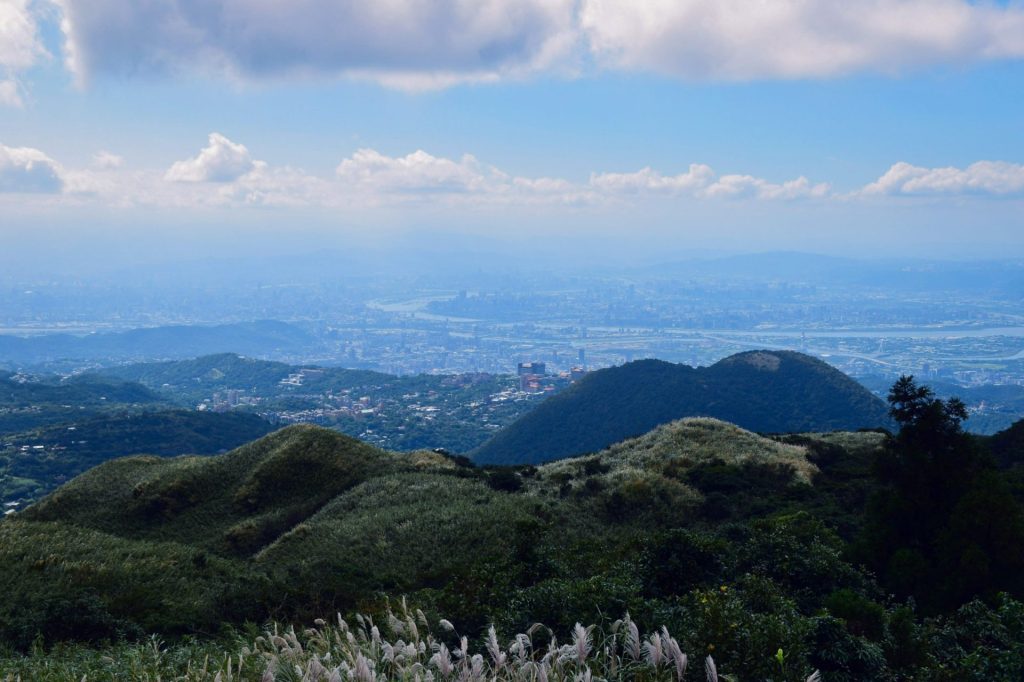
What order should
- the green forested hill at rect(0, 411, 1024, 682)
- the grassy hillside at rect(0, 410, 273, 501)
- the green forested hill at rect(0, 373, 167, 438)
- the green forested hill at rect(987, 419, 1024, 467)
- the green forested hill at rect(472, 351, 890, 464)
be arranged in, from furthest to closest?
1. the green forested hill at rect(0, 373, 167, 438)
2. the green forested hill at rect(472, 351, 890, 464)
3. the grassy hillside at rect(0, 410, 273, 501)
4. the green forested hill at rect(987, 419, 1024, 467)
5. the green forested hill at rect(0, 411, 1024, 682)

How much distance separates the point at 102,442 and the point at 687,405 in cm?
7103

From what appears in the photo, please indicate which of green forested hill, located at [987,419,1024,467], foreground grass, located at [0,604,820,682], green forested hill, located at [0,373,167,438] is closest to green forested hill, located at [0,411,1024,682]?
foreground grass, located at [0,604,820,682]

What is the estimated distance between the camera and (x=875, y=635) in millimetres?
10422

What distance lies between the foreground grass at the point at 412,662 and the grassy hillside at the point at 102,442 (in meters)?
71.5

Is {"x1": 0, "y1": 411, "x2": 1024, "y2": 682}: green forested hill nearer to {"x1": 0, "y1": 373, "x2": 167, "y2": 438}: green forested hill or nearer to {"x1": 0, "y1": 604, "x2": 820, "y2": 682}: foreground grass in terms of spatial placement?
{"x1": 0, "y1": 604, "x2": 820, "y2": 682}: foreground grass

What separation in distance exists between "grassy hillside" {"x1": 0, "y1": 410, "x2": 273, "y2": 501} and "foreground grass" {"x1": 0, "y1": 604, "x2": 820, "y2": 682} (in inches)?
2815

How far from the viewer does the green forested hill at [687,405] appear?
8519 cm

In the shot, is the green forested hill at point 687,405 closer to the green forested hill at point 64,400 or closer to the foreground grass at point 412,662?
the green forested hill at point 64,400

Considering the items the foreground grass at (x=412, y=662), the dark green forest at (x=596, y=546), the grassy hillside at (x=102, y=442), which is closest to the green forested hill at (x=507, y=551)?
the dark green forest at (x=596, y=546)

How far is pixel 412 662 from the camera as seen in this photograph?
7.86 metres

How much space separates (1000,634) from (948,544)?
549 centimetres

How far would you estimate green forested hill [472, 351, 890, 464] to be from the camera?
279 feet

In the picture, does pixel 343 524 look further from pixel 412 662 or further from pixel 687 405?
pixel 687 405

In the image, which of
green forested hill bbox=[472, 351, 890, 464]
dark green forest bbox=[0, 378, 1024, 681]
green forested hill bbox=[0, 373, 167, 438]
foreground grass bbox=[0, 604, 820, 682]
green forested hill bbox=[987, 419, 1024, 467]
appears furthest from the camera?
green forested hill bbox=[0, 373, 167, 438]
